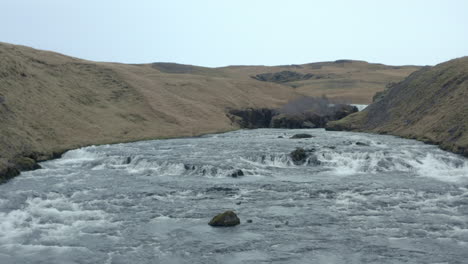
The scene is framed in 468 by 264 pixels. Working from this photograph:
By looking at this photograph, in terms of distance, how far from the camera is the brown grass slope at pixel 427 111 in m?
48.6

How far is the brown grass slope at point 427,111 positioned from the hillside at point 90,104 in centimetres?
2331

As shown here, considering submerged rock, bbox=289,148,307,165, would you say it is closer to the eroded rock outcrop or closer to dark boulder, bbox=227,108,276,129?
the eroded rock outcrop

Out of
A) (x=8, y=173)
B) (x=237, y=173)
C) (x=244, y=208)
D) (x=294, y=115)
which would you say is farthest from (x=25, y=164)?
(x=294, y=115)

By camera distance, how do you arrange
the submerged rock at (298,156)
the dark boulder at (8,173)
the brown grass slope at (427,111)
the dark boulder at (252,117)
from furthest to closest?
the dark boulder at (252,117)
the brown grass slope at (427,111)
the submerged rock at (298,156)
the dark boulder at (8,173)

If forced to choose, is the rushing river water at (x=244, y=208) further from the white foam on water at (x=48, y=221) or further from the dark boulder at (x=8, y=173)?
the dark boulder at (x=8, y=173)

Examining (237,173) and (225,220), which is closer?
(225,220)

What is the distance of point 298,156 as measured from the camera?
41.5m

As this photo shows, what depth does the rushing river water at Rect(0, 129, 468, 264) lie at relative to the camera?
1928cm

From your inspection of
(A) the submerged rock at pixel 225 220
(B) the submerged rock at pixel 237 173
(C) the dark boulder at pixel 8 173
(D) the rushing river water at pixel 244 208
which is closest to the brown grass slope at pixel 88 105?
(C) the dark boulder at pixel 8 173

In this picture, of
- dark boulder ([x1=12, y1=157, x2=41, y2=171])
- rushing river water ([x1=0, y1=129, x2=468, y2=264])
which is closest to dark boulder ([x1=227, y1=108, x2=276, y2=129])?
rushing river water ([x1=0, y1=129, x2=468, y2=264])

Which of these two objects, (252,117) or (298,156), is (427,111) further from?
(252,117)

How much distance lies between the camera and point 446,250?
1897cm

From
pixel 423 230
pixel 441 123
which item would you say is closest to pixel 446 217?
pixel 423 230

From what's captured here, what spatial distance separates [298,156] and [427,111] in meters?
25.7
